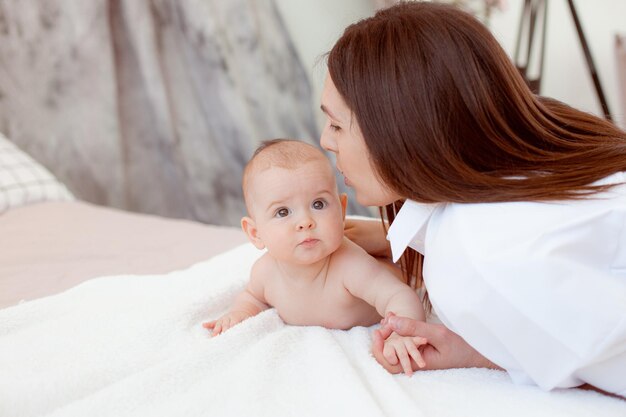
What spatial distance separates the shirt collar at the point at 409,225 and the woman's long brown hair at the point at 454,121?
0.04 meters

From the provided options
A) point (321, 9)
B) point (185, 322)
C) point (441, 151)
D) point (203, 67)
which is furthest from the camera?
point (321, 9)

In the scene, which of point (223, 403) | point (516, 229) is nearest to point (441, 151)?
point (516, 229)

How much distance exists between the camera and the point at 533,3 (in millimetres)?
2920

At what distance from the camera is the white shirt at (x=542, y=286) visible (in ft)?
2.83

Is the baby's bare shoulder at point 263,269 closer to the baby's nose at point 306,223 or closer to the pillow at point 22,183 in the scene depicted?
the baby's nose at point 306,223

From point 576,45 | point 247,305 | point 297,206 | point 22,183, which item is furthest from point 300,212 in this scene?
point 576,45

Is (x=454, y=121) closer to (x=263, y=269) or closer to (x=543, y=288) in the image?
(x=543, y=288)

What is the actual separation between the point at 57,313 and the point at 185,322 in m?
0.23

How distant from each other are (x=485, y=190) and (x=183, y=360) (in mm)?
475

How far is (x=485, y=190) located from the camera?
0.94 meters

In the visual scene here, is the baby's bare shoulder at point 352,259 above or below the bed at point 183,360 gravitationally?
above

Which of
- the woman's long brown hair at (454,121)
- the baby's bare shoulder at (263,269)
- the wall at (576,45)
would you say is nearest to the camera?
the woman's long brown hair at (454,121)

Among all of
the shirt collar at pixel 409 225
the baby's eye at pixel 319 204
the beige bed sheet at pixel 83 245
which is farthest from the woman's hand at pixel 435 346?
the beige bed sheet at pixel 83 245

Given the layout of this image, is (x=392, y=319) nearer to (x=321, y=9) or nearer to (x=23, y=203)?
(x=23, y=203)
